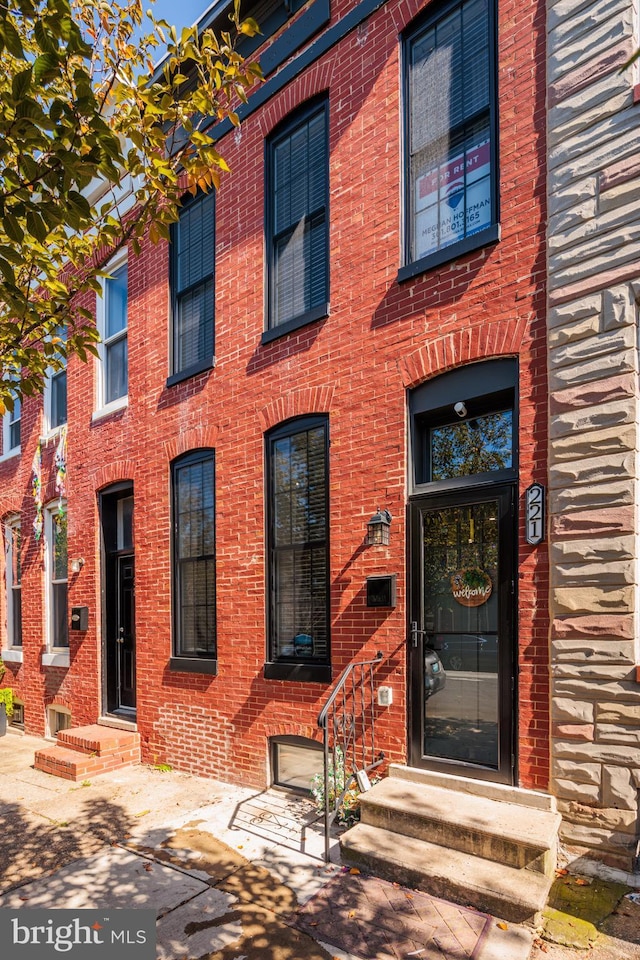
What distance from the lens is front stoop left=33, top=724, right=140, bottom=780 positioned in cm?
714

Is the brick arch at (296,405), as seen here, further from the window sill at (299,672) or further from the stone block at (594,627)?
the stone block at (594,627)

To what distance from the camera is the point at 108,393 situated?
9.45 meters

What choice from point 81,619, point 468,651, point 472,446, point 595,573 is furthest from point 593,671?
point 81,619

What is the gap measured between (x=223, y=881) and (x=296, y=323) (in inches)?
190

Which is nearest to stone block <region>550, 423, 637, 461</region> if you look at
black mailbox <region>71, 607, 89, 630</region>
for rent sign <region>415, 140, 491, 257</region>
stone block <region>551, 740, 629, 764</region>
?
stone block <region>551, 740, 629, 764</region>

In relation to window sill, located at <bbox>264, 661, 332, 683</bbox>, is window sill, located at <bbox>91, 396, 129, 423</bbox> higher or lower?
higher

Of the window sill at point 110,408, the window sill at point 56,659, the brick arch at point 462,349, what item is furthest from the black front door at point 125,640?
the brick arch at point 462,349

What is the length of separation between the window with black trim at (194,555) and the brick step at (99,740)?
4.02ft

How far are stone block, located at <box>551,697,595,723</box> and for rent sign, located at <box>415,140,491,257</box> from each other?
12.2 feet

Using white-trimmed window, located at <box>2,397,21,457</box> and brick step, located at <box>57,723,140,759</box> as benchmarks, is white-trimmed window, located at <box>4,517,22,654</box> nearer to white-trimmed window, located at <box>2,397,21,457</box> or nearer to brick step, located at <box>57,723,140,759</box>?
white-trimmed window, located at <box>2,397,21,457</box>

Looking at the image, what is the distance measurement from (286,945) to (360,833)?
40.7 inches

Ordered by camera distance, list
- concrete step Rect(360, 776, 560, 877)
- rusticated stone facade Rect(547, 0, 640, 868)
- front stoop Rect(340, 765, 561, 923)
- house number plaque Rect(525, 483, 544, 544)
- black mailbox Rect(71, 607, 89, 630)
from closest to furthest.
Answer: front stoop Rect(340, 765, 561, 923) < concrete step Rect(360, 776, 560, 877) < rusticated stone facade Rect(547, 0, 640, 868) < house number plaque Rect(525, 483, 544, 544) < black mailbox Rect(71, 607, 89, 630)

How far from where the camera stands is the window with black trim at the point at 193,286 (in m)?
7.74

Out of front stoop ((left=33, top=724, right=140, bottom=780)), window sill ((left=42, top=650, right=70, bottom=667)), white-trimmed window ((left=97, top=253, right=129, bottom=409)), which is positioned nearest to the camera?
front stoop ((left=33, top=724, right=140, bottom=780))
